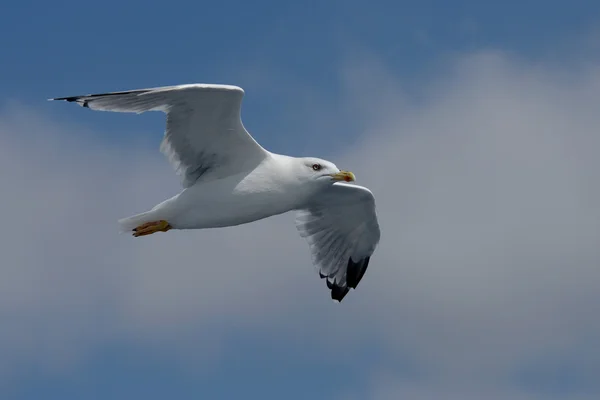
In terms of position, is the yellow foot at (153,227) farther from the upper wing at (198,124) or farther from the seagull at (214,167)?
the upper wing at (198,124)

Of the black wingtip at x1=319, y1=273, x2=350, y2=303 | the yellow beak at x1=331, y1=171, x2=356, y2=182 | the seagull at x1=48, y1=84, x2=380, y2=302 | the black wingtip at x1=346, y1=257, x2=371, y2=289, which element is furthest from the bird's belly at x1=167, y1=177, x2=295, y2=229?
the black wingtip at x1=319, y1=273, x2=350, y2=303

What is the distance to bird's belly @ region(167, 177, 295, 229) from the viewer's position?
1845 cm

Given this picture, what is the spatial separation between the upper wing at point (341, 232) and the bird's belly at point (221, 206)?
2226 mm

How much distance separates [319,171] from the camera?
1862cm

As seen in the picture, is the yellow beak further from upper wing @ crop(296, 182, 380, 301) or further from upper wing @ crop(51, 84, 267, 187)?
upper wing @ crop(296, 182, 380, 301)

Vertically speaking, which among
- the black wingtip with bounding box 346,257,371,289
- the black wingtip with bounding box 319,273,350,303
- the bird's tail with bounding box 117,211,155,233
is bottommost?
the black wingtip with bounding box 319,273,350,303

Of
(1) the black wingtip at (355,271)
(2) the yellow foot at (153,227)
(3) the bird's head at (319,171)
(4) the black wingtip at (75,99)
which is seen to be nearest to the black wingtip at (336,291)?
(1) the black wingtip at (355,271)

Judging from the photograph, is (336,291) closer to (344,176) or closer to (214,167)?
(344,176)

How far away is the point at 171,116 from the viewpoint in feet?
58.4

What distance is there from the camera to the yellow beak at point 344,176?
18422mm

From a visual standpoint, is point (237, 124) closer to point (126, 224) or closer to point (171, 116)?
point (171, 116)

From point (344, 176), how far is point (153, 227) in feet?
11.2

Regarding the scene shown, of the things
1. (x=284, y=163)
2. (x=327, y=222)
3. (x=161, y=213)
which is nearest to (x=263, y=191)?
(x=284, y=163)

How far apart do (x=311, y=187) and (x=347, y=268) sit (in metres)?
4.15
